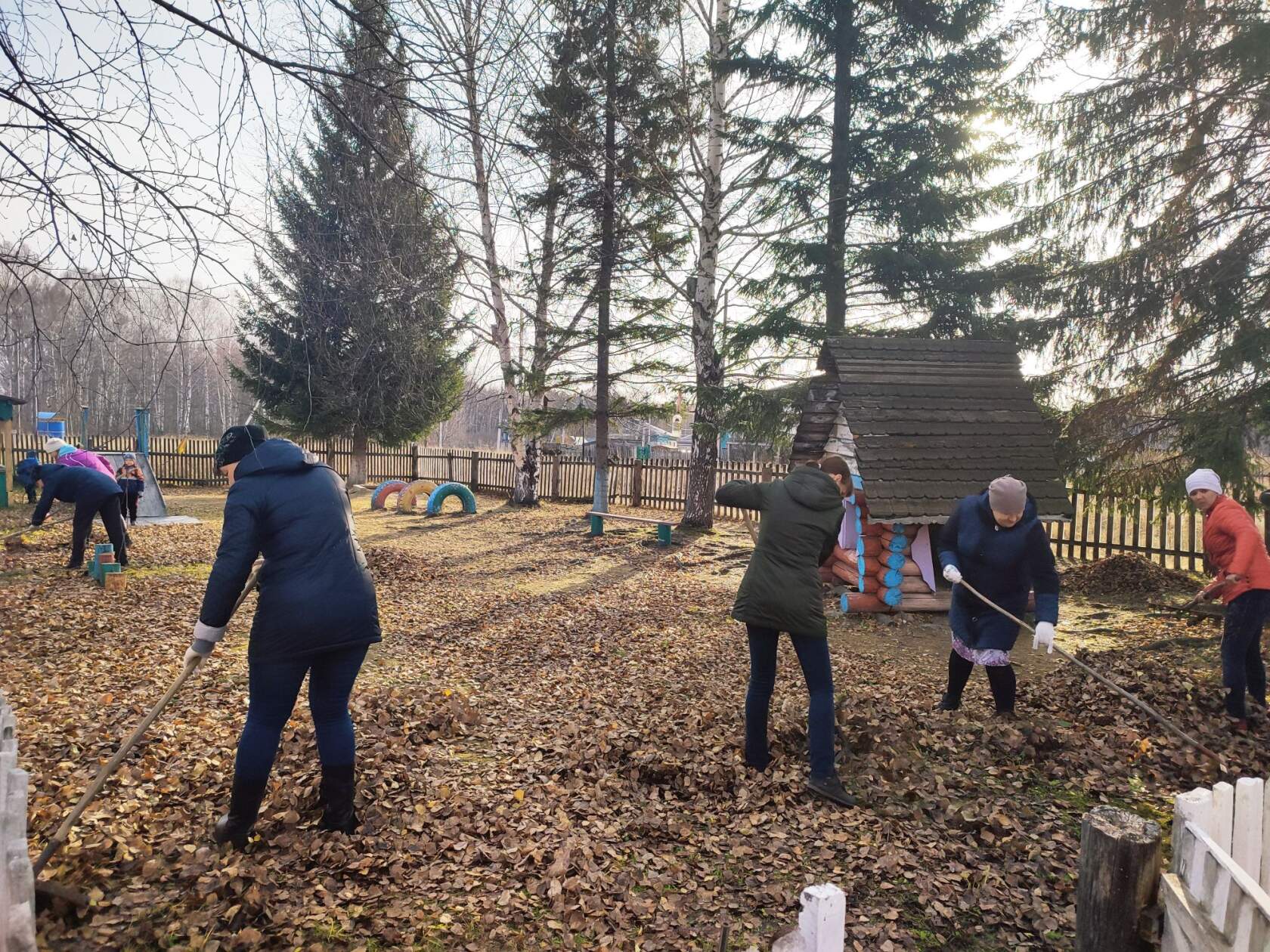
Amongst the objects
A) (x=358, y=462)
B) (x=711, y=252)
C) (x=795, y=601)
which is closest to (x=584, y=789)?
(x=795, y=601)

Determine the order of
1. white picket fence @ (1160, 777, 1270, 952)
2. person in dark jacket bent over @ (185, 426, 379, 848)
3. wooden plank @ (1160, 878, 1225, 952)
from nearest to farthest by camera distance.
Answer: white picket fence @ (1160, 777, 1270, 952)
wooden plank @ (1160, 878, 1225, 952)
person in dark jacket bent over @ (185, 426, 379, 848)

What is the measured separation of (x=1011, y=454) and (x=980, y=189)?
18.3ft

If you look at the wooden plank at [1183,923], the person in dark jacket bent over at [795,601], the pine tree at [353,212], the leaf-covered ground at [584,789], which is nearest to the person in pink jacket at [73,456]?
the leaf-covered ground at [584,789]

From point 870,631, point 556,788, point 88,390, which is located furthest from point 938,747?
point 88,390

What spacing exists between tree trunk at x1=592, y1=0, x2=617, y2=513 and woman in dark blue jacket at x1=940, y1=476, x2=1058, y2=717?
11.4 meters

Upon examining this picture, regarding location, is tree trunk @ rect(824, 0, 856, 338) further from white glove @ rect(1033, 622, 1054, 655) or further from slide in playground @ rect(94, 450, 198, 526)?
slide in playground @ rect(94, 450, 198, 526)

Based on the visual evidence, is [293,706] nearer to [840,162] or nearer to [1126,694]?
[1126,694]

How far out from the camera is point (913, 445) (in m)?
8.98

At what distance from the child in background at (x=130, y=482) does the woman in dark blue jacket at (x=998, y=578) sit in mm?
13964

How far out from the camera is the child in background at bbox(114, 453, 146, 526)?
44.9 ft

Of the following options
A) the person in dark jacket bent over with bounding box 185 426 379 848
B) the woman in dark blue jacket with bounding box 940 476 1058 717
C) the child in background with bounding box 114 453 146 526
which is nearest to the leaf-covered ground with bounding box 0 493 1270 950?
the person in dark jacket bent over with bounding box 185 426 379 848

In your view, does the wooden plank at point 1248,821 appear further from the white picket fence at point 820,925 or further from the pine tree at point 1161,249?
the pine tree at point 1161,249

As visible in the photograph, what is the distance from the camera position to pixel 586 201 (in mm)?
15641

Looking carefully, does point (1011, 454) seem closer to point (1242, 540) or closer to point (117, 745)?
point (1242, 540)
